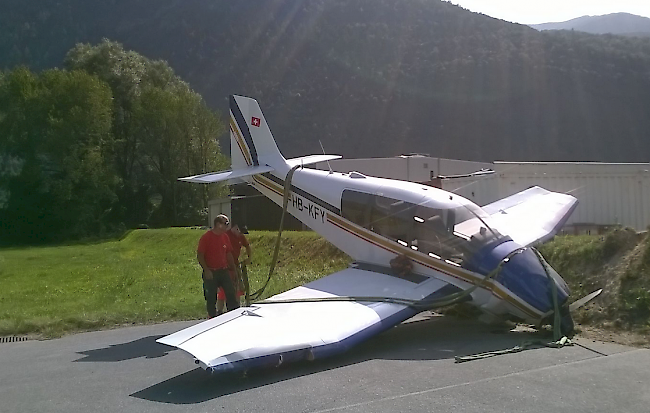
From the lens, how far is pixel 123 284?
17.1m

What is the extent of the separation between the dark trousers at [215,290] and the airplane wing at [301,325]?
1.43 m

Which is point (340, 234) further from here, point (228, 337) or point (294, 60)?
point (294, 60)

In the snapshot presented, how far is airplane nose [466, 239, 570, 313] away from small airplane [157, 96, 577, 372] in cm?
1

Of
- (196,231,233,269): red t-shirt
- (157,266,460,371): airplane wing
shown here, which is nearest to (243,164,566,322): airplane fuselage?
(157,266,460,371): airplane wing

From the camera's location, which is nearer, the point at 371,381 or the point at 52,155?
the point at 371,381

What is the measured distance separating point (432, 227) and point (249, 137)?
20.5 ft

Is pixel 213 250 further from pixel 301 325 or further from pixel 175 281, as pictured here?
pixel 175 281

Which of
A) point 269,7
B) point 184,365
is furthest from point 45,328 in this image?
point 269,7

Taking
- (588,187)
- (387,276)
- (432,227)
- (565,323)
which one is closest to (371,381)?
(565,323)

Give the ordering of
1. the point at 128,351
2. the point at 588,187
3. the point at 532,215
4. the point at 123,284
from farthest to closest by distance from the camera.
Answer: the point at 123,284 < the point at 588,187 < the point at 532,215 < the point at 128,351

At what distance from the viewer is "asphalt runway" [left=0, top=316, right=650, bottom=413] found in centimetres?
580

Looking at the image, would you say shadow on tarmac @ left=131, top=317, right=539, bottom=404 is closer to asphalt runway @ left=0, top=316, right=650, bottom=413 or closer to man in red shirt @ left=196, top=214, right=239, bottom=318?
asphalt runway @ left=0, top=316, right=650, bottom=413

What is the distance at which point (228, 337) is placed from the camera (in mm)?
7375

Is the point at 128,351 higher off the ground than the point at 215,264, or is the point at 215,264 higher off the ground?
the point at 215,264
